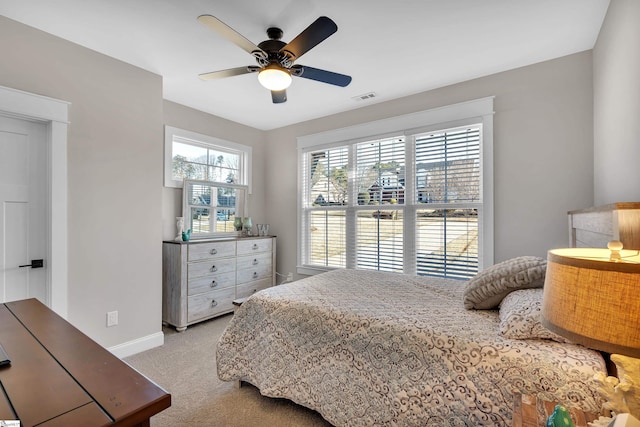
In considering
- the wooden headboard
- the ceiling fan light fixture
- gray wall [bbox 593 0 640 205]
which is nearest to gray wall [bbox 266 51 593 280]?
gray wall [bbox 593 0 640 205]

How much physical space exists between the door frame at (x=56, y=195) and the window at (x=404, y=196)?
2682 mm

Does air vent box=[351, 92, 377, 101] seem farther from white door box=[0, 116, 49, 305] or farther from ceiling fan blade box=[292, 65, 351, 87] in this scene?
white door box=[0, 116, 49, 305]

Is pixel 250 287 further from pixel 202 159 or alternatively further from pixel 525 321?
pixel 525 321

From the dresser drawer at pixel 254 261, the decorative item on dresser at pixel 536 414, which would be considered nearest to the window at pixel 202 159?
the dresser drawer at pixel 254 261

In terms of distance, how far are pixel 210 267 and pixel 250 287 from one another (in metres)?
0.70

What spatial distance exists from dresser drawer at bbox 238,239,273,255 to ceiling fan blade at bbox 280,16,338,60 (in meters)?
2.52

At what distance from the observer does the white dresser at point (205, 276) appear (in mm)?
3271

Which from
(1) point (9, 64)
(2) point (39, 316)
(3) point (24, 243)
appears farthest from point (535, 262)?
(1) point (9, 64)

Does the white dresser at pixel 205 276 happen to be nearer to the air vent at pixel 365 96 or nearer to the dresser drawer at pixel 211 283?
the dresser drawer at pixel 211 283

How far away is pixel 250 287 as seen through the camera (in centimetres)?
400

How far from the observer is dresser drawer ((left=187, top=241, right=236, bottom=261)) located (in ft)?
10.9

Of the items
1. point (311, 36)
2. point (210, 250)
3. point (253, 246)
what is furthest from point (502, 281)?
point (253, 246)

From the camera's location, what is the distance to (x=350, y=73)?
291 centimetres

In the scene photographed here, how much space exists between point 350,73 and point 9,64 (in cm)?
267
